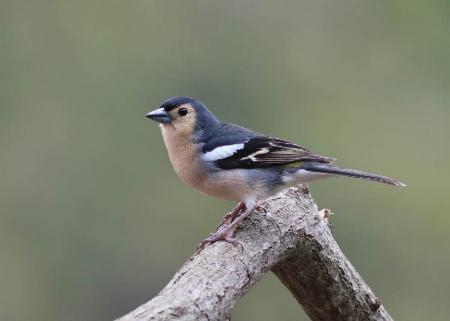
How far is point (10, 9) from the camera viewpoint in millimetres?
12750

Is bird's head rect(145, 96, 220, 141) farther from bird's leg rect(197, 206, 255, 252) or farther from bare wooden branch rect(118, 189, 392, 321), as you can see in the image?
bird's leg rect(197, 206, 255, 252)

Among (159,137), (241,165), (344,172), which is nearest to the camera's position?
(344,172)

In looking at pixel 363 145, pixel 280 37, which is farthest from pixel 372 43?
pixel 363 145

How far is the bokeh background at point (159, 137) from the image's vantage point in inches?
383

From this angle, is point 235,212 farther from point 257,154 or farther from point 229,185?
point 257,154

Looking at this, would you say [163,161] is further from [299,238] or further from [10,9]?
[299,238]

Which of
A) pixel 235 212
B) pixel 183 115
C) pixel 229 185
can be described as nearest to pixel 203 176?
pixel 229 185

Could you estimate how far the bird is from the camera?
457cm

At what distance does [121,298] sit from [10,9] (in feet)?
16.5

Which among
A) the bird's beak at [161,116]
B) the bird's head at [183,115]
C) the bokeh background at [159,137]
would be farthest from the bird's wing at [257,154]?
the bokeh background at [159,137]

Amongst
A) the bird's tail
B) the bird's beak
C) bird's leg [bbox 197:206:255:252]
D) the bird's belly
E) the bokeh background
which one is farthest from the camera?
the bokeh background

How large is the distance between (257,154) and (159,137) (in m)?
6.65

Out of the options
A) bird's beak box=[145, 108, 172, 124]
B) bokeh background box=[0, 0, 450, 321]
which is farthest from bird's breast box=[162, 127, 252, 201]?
bokeh background box=[0, 0, 450, 321]

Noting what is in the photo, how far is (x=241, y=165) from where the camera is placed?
4609 mm
